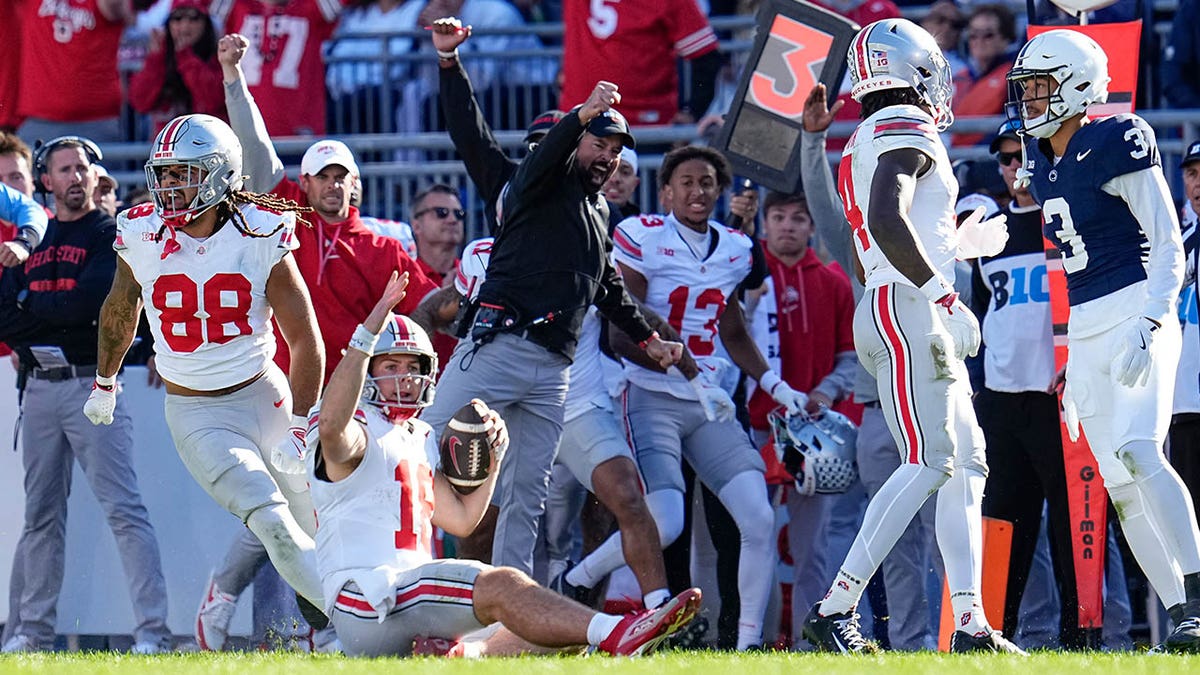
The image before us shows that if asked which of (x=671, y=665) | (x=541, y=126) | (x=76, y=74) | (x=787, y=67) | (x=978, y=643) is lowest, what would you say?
(x=978, y=643)

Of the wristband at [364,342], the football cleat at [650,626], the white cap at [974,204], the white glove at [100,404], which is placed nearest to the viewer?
the football cleat at [650,626]

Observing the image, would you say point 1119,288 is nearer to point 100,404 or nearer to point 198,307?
point 198,307

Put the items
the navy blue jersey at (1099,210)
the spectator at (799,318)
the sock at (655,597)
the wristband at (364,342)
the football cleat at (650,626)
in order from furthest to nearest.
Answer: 1. the spectator at (799,318)
2. the sock at (655,597)
3. the navy blue jersey at (1099,210)
4. the wristband at (364,342)
5. the football cleat at (650,626)

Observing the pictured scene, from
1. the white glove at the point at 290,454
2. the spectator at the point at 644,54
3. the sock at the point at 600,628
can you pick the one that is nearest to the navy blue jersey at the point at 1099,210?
the sock at the point at 600,628

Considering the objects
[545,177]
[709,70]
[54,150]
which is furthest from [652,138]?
[54,150]

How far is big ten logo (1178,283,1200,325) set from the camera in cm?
826

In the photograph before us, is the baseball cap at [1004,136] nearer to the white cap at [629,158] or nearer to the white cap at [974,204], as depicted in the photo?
the white cap at [974,204]

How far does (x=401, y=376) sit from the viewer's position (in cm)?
634

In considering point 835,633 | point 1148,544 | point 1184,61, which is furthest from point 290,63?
point 1148,544

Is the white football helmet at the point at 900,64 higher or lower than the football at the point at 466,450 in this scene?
higher

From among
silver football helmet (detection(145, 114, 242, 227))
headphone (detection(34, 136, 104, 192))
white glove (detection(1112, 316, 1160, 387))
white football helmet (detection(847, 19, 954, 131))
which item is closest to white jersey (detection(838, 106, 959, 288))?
white football helmet (detection(847, 19, 954, 131))

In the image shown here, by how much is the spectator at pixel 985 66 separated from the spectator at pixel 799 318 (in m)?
1.37

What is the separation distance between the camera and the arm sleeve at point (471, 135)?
313 inches

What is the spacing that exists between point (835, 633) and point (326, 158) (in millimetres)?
3704
